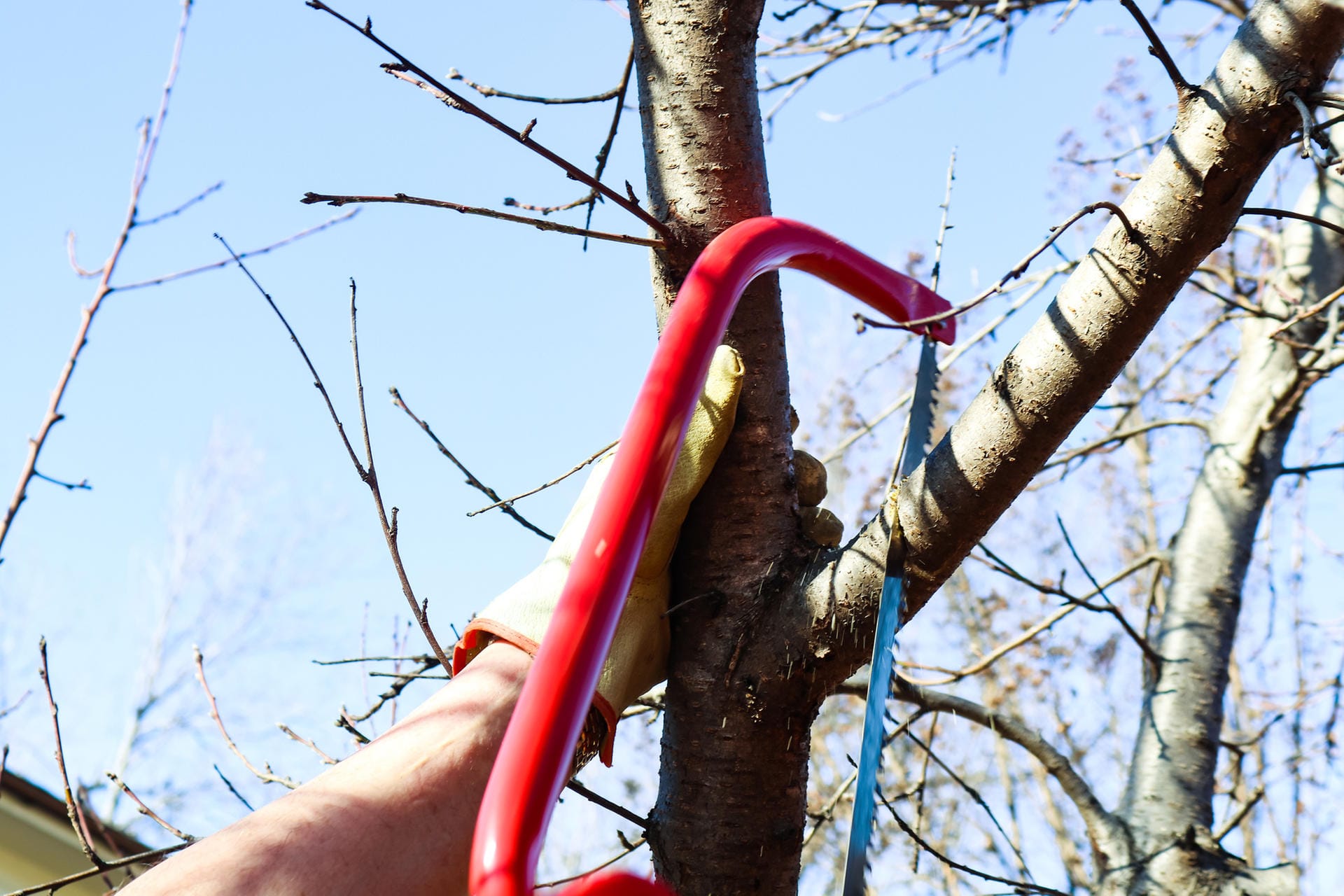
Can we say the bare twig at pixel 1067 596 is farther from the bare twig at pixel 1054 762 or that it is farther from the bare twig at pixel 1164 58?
the bare twig at pixel 1164 58

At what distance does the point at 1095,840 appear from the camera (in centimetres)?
238

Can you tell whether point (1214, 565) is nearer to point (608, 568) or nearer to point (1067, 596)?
point (1067, 596)

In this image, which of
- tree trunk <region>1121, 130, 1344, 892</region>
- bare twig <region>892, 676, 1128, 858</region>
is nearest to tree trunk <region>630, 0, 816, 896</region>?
bare twig <region>892, 676, 1128, 858</region>

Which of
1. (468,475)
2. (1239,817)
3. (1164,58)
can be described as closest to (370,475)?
(468,475)

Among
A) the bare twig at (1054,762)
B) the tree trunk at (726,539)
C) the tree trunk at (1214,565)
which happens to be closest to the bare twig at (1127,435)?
the tree trunk at (1214,565)

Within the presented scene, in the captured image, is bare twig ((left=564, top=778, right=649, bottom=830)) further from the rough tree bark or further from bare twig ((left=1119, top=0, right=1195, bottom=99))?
bare twig ((left=1119, top=0, right=1195, bottom=99))

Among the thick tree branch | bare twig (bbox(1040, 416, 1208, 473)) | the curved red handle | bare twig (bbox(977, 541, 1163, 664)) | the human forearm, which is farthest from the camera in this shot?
bare twig (bbox(1040, 416, 1208, 473))

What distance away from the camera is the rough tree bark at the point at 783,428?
1.12m

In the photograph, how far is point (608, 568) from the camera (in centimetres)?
97

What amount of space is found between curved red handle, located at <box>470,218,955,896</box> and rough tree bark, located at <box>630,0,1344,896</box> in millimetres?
219

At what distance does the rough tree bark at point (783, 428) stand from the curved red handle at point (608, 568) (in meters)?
0.22

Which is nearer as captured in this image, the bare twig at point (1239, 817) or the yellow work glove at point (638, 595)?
the yellow work glove at point (638, 595)

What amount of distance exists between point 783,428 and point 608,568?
0.56 m

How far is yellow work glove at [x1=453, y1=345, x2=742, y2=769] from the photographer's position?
50.7 inches
